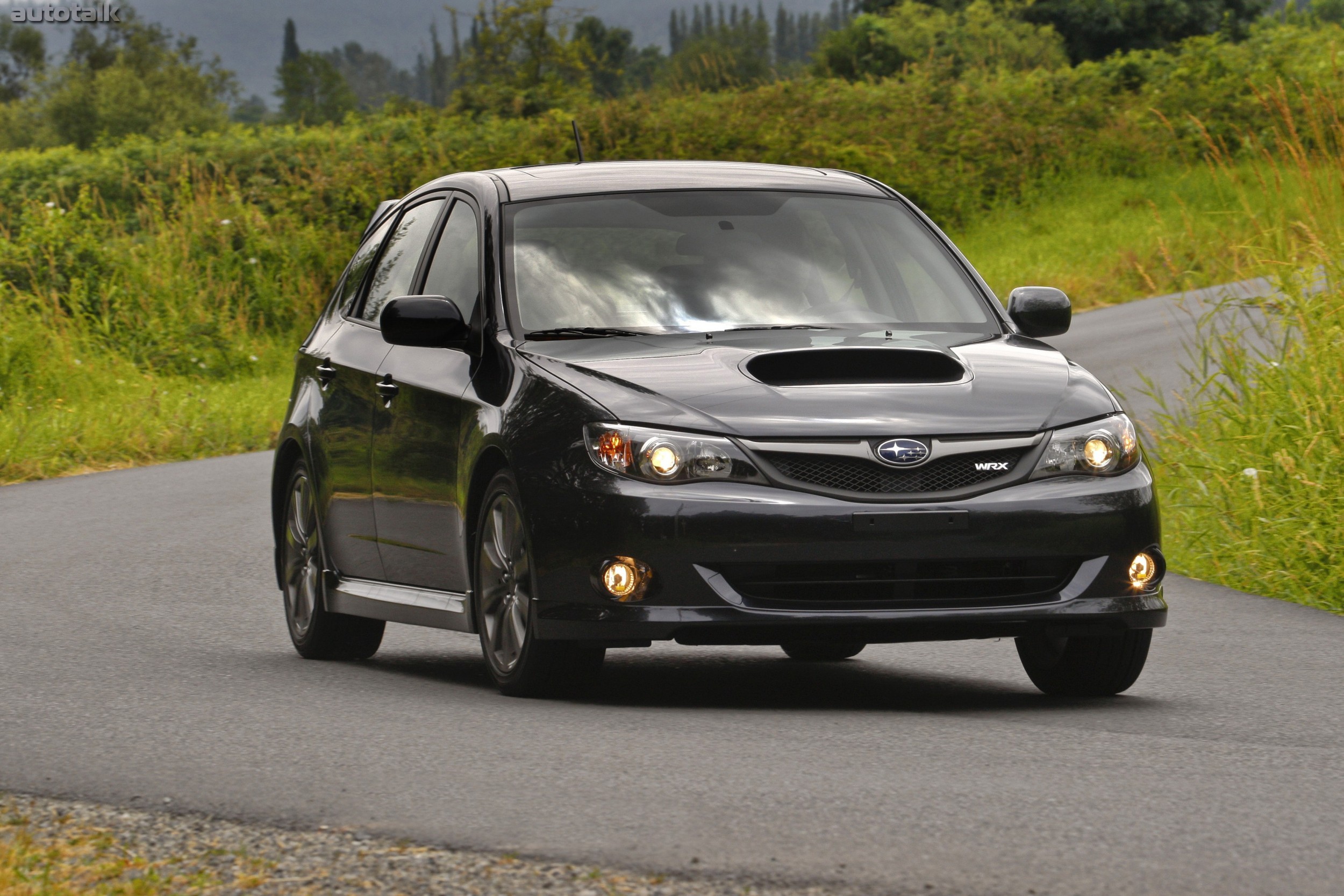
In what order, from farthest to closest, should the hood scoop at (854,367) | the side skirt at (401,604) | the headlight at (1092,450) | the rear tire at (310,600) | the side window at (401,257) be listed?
the rear tire at (310,600)
the side window at (401,257)
the side skirt at (401,604)
the hood scoop at (854,367)
the headlight at (1092,450)

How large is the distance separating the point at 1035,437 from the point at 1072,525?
0.89 ft

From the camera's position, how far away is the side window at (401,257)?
8.21 meters

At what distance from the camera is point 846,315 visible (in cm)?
740

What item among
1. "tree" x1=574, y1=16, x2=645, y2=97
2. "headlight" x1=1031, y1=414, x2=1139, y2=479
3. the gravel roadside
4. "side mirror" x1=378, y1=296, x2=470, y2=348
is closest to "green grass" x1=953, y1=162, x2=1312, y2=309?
"headlight" x1=1031, y1=414, x2=1139, y2=479

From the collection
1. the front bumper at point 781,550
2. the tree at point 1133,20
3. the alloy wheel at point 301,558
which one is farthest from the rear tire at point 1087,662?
the tree at point 1133,20

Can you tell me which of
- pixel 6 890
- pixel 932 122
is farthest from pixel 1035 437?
pixel 932 122

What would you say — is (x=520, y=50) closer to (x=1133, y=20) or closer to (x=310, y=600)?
(x=1133, y=20)

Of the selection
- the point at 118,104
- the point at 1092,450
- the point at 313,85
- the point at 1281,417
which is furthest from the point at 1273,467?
the point at 313,85

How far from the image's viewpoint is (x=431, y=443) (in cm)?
725

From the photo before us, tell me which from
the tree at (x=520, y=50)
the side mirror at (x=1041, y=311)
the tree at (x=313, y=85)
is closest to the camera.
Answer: the side mirror at (x=1041, y=311)

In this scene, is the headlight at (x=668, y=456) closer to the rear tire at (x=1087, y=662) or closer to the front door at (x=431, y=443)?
the front door at (x=431, y=443)

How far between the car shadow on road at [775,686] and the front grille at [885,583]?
0.51 metres

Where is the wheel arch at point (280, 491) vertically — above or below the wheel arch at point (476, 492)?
below

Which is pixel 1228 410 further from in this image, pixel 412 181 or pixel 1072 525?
pixel 412 181
